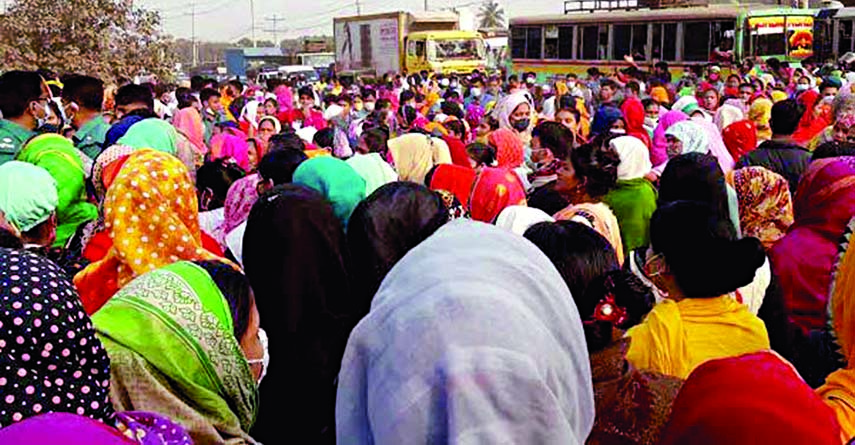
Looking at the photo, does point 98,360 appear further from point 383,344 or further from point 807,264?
point 807,264

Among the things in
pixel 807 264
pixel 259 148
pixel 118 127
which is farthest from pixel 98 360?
pixel 259 148

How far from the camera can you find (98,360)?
184 centimetres

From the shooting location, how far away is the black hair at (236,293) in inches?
90.7

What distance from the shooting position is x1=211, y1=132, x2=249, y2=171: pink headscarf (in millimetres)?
7191

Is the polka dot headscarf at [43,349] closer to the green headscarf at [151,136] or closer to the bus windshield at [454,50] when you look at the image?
the green headscarf at [151,136]

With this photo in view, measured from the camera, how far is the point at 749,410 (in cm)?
151

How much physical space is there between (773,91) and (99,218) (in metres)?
8.69

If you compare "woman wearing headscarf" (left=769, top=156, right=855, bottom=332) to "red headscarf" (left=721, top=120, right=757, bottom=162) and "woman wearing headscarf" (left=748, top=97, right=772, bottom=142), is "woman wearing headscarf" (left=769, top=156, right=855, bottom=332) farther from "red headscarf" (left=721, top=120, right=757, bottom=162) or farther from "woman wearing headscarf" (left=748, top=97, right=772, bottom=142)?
"woman wearing headscarf" (left=748, top=97, right=772, bottom=142)

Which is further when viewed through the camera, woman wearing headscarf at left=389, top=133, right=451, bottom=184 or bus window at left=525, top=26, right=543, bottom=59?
bus window at left=525, top=26, right=543, bottom=59

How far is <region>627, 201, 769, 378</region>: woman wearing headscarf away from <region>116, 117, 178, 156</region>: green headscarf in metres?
3.45

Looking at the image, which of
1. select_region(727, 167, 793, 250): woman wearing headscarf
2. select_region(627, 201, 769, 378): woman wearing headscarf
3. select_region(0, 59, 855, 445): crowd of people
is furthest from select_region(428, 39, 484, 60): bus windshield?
select_region(627, 201, 769, 378): woman wearing headscarf

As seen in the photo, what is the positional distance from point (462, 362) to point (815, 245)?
8.33ft

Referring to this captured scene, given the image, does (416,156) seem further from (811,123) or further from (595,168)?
(811,123)

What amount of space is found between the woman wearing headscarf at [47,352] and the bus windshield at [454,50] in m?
26.2
